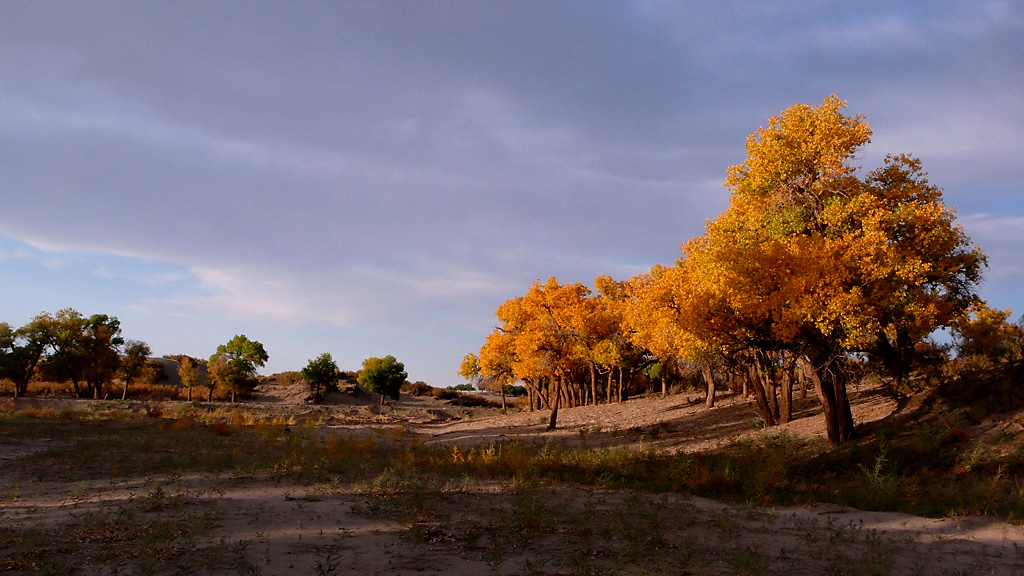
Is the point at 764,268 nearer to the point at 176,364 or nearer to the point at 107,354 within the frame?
the point at 107,354

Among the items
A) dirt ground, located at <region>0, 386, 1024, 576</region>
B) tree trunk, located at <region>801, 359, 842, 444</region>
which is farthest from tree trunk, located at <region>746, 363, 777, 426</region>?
dirt ground, located at <region>0, 386, 1024, 576</region>

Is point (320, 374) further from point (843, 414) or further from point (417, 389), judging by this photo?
point (843, 414)

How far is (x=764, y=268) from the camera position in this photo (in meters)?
16.8

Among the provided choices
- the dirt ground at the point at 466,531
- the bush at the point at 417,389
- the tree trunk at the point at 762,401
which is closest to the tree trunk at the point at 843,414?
the tree trunk at the point at 762,401

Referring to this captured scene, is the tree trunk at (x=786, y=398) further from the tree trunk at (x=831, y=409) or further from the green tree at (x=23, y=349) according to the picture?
the green tree at (x=23, y=349)

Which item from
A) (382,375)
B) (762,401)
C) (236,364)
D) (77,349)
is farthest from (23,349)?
(762,401)

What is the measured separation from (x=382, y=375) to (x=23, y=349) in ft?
119

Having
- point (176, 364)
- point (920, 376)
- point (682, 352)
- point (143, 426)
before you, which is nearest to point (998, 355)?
point (920, 376)

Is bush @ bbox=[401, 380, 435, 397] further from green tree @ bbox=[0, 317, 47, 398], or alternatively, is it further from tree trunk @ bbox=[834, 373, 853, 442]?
tree trunk @ bbox=[834, 373, 853, 442]

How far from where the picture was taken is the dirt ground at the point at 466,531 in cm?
746

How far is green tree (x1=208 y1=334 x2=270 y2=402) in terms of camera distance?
6375cm

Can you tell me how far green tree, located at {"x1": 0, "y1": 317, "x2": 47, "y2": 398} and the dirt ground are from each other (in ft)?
142

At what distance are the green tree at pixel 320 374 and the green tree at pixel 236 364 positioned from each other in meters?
6.45

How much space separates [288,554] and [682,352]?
561 inches
